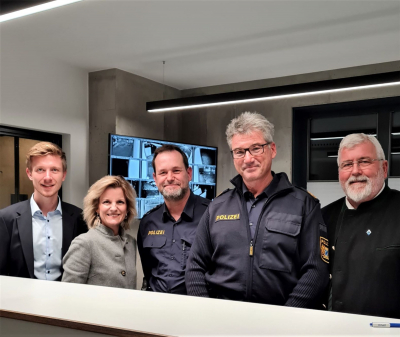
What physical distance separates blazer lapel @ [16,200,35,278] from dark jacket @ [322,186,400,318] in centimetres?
150

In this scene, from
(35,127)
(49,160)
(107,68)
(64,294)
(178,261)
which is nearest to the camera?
(64,294)

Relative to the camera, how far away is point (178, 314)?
1061mm

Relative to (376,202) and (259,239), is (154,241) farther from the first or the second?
(376,202)

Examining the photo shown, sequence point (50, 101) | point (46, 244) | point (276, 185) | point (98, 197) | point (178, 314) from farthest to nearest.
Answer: point (50, 101) → point (46, 244) → point (98, 197) → point (276, 185) → point (178, 314)

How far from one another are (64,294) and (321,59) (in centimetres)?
456

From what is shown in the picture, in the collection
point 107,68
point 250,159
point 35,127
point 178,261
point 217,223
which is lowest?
point 178,261

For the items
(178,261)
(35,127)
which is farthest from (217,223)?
(35,127)

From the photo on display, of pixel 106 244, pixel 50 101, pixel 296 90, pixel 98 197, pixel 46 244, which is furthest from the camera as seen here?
pixel 50 101

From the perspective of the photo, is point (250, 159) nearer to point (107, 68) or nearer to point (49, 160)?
point (49, 160)

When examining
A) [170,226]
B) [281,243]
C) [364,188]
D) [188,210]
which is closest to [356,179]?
Answer: [364,188]

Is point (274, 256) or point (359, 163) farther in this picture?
point (359, 163)

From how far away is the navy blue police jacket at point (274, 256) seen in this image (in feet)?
5.52

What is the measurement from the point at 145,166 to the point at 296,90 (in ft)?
7.17

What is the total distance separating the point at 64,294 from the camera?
1.29m
